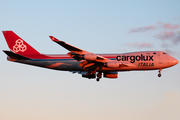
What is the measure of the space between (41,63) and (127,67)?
19.0 m

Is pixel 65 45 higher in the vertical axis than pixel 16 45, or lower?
lower

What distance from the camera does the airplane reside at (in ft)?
213

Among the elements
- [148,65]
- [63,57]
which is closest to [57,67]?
[63,57]

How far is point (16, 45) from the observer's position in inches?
2835

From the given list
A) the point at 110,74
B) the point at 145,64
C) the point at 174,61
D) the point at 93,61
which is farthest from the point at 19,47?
the point at 174,61

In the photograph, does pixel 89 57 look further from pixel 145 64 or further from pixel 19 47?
pixel 19 47

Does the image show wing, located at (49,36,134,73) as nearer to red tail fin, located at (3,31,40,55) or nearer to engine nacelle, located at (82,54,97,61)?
engine nacelle, located at (82,54,97,61)

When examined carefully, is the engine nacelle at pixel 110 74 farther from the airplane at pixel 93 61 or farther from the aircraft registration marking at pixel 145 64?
the aircraft registration marking at pixel 145 64

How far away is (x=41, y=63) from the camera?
69688mm

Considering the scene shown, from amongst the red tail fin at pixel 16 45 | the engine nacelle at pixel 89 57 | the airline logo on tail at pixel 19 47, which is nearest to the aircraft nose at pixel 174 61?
the engine nacelle at pixel 89 57

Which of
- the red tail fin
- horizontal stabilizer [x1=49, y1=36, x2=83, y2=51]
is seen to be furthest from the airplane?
horizontal stabilizer [x1=49, y1=36, x2=83, y2=51]

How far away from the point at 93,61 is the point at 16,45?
19751 millimetres

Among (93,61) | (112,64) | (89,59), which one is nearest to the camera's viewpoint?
(89,59)

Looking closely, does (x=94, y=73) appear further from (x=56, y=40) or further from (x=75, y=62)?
(x=56, y=40)
